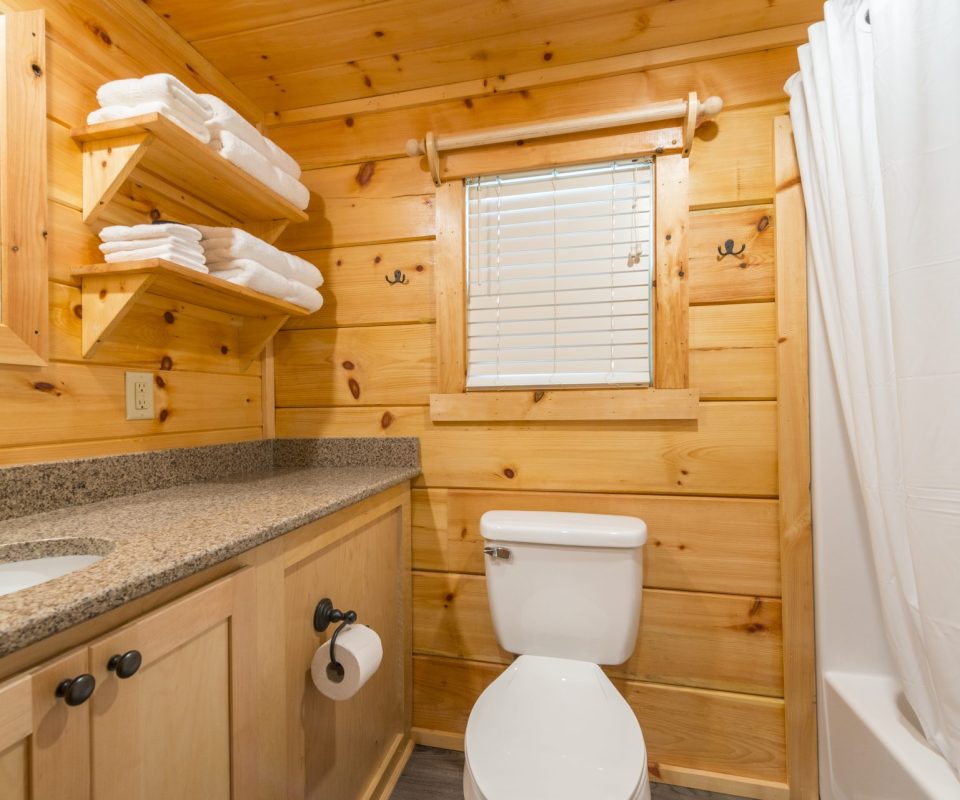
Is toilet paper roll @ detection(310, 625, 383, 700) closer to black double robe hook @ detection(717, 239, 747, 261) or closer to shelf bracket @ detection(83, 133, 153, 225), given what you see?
shelf bracket @ detection(83, 133, 153, 225)

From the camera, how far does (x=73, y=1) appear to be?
1.09 m

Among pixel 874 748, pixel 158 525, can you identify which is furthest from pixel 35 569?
pixel 874 748

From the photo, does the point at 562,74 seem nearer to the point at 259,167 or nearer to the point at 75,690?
the point at 259,167

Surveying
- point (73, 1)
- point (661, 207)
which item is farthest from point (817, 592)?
point (73, 1)

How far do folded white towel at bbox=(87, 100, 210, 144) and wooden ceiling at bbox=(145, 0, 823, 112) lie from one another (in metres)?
0.44

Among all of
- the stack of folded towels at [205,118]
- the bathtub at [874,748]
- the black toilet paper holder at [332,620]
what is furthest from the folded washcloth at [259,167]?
the bathtub at [874,748]

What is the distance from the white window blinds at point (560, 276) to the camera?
56.7 inches

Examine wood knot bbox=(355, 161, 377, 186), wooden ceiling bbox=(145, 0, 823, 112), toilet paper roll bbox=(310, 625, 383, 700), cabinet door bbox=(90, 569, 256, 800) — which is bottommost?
toilet paper roll bbox=(310, 625, 383, 700)

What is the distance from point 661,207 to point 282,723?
154 centimetres

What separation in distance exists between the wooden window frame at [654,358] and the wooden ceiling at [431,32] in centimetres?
32

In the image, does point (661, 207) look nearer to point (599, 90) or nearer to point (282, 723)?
point (599, 90)

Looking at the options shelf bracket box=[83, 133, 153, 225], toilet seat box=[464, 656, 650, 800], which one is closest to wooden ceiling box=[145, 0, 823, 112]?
shelf bracket box=[83, 133, 153, 225]

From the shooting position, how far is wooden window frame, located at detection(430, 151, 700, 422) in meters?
1.39

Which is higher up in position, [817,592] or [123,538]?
[123,538]
